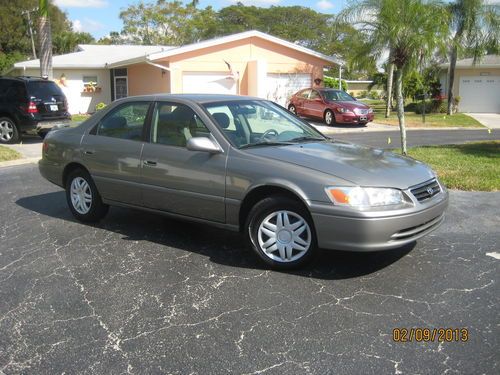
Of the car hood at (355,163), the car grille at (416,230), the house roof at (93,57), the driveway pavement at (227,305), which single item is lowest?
the driveway pavement at (227,305)

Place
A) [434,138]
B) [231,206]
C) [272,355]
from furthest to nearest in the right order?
[434,138]
[231,206]
[272,355]

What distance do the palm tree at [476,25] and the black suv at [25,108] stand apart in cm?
1722

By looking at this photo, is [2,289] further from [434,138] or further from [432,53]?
[434,138]

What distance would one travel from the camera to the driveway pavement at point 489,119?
23.6 m

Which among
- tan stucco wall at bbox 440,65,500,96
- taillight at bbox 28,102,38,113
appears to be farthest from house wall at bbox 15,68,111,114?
tan stucco wall at bbox 440,65,500,96

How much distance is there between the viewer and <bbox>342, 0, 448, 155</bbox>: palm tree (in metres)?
9.64

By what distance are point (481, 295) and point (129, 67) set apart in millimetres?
23653

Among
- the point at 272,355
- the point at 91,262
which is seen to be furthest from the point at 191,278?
the point at 272,355

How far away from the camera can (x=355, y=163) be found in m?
4.60

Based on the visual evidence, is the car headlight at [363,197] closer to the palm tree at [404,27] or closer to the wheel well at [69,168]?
the wheel well at [69,168]

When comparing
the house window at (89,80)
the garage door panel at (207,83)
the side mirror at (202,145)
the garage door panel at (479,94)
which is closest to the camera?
the side mirror at (202,145)

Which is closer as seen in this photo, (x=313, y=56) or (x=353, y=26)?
(x=353, y=26)

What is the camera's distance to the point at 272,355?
326 cm

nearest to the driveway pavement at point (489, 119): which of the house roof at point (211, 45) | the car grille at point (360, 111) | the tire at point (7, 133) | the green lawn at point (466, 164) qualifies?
the car grille at point (360, 111)
